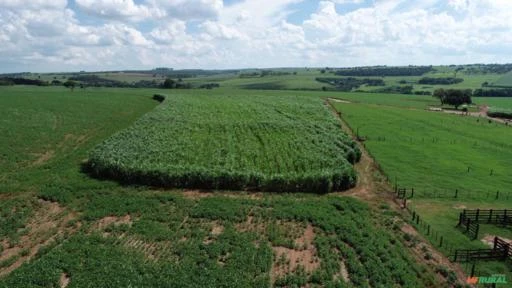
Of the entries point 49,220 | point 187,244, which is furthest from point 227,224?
point 49,220

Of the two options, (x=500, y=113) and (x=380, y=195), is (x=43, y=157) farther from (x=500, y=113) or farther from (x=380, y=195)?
(x=500, y=113)

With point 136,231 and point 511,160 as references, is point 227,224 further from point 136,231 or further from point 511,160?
point 511,160

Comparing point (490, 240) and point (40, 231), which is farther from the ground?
point (40, 231)

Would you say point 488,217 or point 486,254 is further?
point 488,217

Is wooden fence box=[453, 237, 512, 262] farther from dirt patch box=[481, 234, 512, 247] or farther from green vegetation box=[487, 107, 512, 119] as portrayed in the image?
green vegetation box=[487, 107, 512, 119]

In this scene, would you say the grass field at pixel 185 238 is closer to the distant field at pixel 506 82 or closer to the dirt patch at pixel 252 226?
the dirt patch at pixel 252 226

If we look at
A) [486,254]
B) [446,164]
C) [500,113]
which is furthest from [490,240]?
[500,113]

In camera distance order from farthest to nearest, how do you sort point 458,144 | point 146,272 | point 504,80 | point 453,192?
point 504,80, point 458,144, point 453,192, point 146,272
